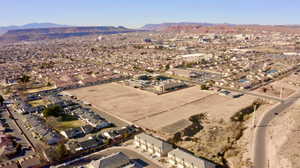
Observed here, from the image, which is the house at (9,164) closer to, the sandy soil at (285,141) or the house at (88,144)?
the house at (88,144)

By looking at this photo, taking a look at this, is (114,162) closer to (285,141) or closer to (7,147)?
(7,147)

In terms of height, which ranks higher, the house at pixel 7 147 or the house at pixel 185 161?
the house at pixel 185 161

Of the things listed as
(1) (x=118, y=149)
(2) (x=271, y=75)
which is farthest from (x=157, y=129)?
(2) (x=271, y=75)

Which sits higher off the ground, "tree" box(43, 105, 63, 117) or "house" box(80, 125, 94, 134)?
"tree" box(43, 105, 63, 117)

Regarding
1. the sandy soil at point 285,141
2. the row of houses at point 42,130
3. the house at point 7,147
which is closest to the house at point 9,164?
the house at point 7,147

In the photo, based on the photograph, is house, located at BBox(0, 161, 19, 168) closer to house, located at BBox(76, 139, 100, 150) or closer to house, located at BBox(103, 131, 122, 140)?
house, located at BBox(76, 139, 100, 150)

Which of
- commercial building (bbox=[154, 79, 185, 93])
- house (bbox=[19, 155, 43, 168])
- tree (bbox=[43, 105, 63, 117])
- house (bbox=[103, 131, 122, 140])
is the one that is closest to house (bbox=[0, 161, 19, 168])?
house (bbox=[19, 155, 43, 168])

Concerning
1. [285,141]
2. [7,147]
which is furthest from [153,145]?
[7,147]
